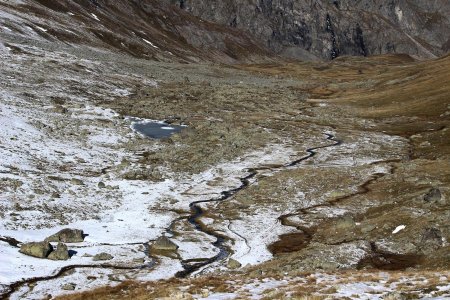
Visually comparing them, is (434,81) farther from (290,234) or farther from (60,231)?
(60,231)

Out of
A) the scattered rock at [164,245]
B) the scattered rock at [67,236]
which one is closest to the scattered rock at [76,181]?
the scattered rock at [67,236]

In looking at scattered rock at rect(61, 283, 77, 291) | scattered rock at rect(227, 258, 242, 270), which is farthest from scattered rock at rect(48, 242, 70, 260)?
scattered rock at rect(227, 258, 242, 270)

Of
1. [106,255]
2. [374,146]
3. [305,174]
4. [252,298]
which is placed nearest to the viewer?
[252,298]

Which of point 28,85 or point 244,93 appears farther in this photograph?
point 244,93

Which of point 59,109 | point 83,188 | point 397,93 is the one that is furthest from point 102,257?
point 397,93

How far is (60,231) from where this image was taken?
38750mm

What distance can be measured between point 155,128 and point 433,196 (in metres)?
43.7

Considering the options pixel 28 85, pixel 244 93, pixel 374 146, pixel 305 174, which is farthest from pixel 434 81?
pixel 28 85

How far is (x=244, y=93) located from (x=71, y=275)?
285 feet

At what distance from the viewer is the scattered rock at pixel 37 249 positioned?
3478 centimetres

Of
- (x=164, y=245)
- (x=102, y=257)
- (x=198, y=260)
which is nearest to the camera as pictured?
(x=102, y=257)

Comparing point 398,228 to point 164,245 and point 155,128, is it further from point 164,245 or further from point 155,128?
point 155,128

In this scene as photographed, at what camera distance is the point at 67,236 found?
125 feet

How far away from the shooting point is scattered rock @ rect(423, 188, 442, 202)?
145 ft
